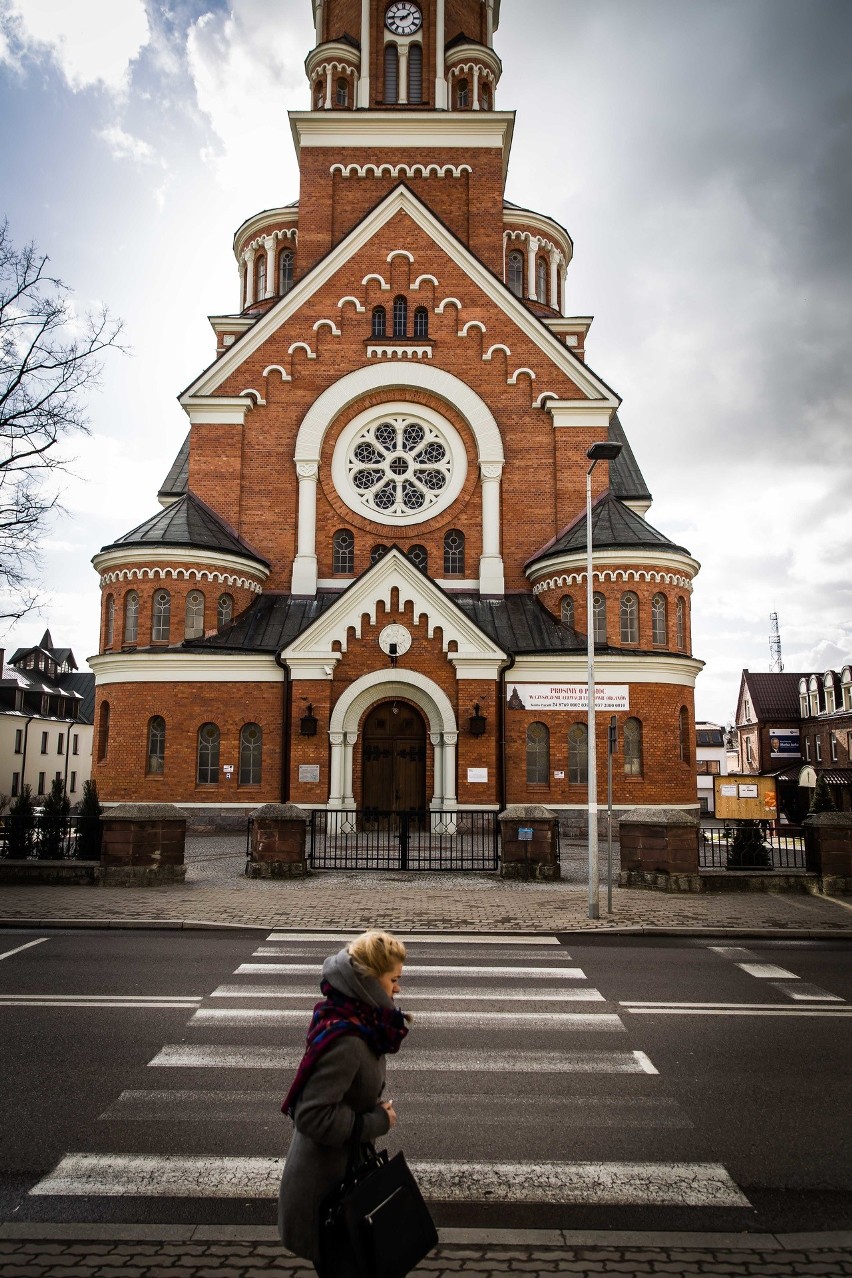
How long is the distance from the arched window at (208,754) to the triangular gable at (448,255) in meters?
11.1

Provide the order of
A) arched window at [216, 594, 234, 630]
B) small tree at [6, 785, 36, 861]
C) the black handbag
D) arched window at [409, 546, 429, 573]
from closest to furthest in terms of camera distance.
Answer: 1. the black handbag
2. small tree at [6, 785, 36, 861]
3. arched window at [216, 594, 234, 630]
4. arched window at [409, 546, 429, 573]

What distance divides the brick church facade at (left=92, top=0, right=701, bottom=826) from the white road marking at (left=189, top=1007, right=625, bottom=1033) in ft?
55.2

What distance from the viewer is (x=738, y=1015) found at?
8.80m

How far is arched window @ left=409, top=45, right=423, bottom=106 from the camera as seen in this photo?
37000 mm

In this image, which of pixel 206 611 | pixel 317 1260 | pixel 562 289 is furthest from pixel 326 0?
pixel 317 1260

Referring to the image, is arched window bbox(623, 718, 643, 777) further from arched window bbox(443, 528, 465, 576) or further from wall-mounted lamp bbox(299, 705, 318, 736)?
wall-mounted lamp bbox(299, 705, 318, 736)

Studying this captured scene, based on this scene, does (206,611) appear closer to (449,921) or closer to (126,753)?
(126,753)

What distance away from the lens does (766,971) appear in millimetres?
10781

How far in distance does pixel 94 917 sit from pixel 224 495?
19156 mm

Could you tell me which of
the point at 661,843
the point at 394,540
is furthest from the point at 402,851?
the point at 394,540

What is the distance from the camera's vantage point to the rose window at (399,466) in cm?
3041

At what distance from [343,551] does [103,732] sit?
30.7ft

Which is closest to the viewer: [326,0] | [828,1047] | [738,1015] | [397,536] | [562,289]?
[828,1047]

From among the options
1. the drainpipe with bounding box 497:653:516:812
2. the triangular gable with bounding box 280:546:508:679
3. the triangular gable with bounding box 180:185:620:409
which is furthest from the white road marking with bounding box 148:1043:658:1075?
the triangular gable with bounding box 180:185:620:409
